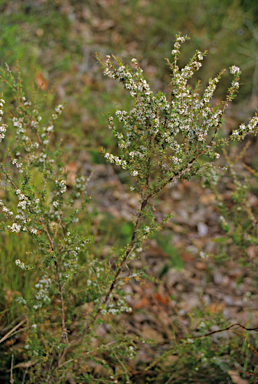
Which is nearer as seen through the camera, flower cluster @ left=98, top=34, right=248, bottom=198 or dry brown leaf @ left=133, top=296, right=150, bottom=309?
flower cluster @ left=98, top=34, right=248, bottom=198

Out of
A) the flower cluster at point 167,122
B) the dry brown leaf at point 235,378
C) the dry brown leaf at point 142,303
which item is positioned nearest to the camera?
the flower cluster at point 167,122

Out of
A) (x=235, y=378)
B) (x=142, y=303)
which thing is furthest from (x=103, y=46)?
(x=235, y=378)

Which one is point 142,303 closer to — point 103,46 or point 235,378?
point 235,378

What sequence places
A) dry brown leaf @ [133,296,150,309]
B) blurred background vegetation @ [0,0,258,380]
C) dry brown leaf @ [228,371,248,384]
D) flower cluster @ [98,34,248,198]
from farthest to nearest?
1. blurred background vegetation @ [0,0,258,380]
2. dry brown leaf @ [133,296,150,309]
3. dry brown leaf @ [228,371,248,384]
4. flower cluster @ [98,34,248,198]

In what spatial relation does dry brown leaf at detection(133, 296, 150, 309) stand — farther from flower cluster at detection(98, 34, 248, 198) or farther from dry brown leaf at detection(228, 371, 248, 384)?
flower cluster at detection(98, 34, 248, 198)

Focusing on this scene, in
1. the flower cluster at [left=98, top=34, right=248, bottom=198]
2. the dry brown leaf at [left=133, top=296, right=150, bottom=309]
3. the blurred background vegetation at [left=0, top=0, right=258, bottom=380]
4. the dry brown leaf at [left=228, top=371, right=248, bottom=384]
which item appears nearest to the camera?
the flower cluster at [left=98, top=34, right=248, bottom=198]

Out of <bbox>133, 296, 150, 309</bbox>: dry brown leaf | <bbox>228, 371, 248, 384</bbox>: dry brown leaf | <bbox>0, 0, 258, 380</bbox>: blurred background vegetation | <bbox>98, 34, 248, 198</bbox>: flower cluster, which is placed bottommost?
<bbox>228, 371, 248, 384</bbox>: dry brown leaf

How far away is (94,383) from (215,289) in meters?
1.43

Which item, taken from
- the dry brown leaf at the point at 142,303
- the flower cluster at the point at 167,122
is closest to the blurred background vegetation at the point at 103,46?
the dry brown leaf at the point at 142,303

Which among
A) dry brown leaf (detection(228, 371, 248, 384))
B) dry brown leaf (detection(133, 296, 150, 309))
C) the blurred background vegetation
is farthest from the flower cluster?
the blurred background vegetation

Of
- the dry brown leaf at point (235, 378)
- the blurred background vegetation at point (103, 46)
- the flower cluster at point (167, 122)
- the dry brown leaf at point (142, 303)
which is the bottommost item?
the dry brown leaf at point (235, 378)

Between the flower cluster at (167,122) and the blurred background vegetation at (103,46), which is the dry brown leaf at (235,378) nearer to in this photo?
the flower cluster at (167,122)

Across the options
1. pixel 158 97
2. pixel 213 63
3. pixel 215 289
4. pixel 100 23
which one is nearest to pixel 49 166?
pixel 158 97

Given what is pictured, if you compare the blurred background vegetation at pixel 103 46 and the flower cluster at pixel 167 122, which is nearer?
the flower cluster at pixel 167 122
